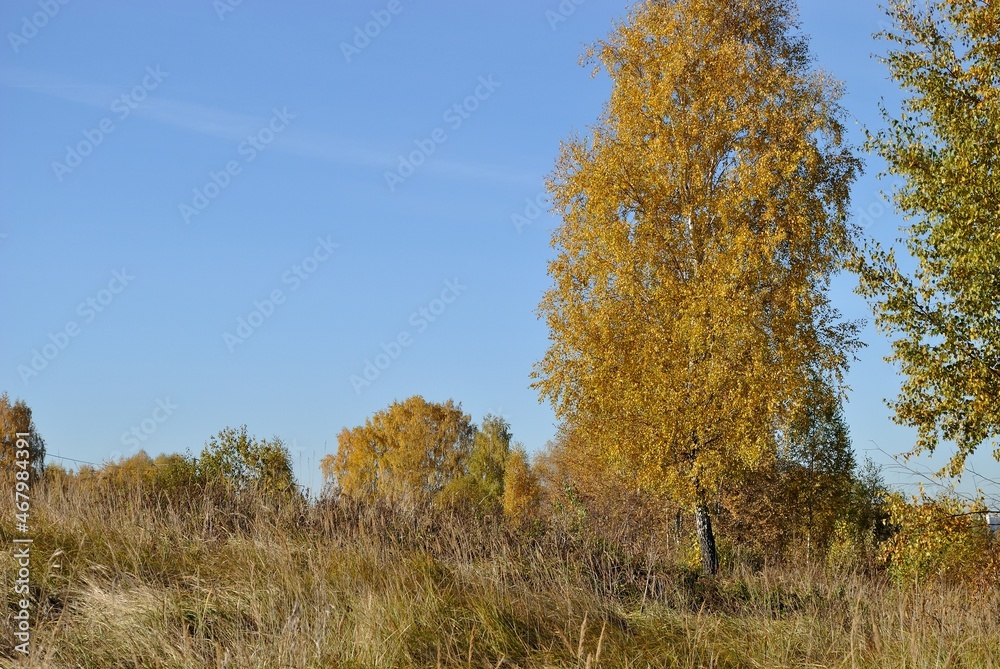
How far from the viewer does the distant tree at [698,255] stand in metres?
17.0

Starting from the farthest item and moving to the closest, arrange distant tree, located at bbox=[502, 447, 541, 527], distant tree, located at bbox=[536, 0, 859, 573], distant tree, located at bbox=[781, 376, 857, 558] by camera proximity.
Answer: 1. distant tree, located at bbox=[502, 447, 541, 527]
2. distant tree, located at bbox=[781, 376, 857, 558]
3. distant tree, located at bbox=[536, 0, 859, 573]

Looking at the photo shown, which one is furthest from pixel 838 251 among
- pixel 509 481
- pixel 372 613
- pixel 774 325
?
pixel 509 481

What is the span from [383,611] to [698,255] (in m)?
13.7

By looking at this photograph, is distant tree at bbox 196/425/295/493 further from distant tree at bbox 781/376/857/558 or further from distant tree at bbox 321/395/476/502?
distant tree at bbox 321/395/476/502

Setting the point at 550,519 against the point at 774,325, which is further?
the point at 774,325

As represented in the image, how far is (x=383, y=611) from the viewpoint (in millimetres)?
6367

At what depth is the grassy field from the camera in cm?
605

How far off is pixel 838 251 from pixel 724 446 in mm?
4716

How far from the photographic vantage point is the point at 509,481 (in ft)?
187

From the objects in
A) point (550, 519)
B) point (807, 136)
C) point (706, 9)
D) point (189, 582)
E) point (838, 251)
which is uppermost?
point (706, 9)

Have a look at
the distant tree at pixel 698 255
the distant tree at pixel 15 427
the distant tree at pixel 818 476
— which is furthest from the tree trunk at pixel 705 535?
the distant tree at pixel 15 427

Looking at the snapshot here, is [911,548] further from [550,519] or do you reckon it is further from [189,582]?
[189,582]

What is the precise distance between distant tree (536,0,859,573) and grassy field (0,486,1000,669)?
779 cm

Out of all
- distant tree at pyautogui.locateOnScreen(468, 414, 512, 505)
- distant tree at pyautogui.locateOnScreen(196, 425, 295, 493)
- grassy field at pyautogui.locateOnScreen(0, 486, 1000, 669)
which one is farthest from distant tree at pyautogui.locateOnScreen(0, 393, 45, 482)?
grassy field at pyautogui.locateOnScreen(0, 486, 1000, 669)
